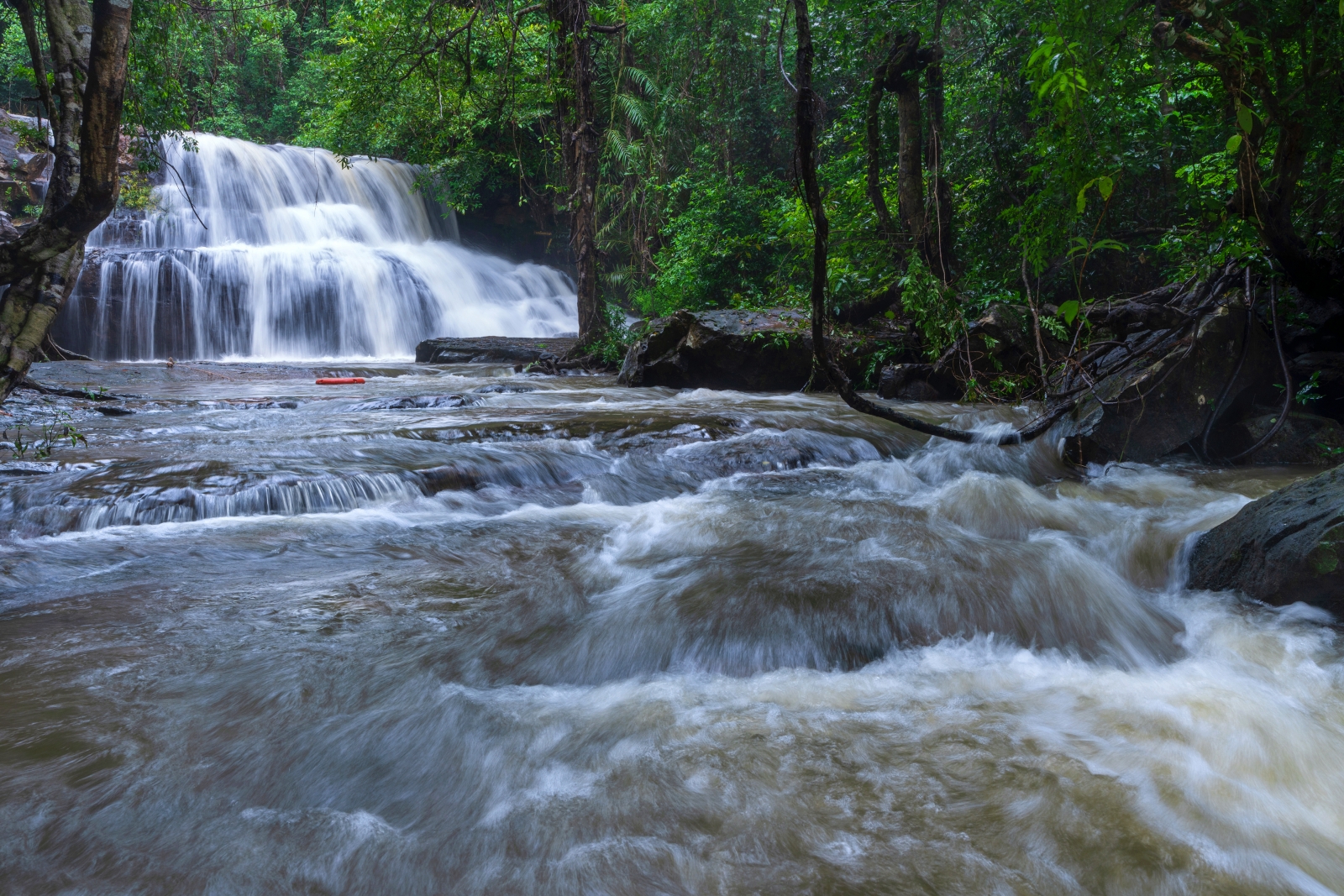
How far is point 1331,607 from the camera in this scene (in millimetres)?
3277

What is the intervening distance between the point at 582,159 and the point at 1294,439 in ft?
32.1

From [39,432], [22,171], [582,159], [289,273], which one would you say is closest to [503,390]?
[582,159]

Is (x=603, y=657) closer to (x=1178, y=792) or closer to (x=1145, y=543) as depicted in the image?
(x=1178, y=792)

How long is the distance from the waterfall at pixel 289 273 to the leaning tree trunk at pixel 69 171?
12207mm

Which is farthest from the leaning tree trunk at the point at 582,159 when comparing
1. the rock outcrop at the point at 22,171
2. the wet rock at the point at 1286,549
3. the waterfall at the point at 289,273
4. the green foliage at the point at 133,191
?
the wet rock at the point at 1286,549

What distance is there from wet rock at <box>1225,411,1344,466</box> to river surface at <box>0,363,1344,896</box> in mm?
393

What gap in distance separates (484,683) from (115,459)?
3.98 metres

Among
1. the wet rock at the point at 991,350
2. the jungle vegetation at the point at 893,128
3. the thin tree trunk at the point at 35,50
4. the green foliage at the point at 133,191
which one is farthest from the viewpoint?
the green foliage at the point at 133,191

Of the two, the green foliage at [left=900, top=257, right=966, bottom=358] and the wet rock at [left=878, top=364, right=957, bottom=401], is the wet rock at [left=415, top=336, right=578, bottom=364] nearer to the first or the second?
the wet rock at [left=878, top=364, right=957, bottom=401]

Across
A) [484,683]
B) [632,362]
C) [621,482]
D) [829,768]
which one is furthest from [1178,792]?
[632,362]

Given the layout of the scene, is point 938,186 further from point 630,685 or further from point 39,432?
point 39,432

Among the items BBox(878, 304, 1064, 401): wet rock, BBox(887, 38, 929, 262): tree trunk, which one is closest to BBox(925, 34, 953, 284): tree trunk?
BBox(887, 38, 929, 262): tree trunk

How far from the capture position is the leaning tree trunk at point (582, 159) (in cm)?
1173

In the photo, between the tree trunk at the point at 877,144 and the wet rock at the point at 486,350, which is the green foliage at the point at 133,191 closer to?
the wet rock at the point at 486,350
